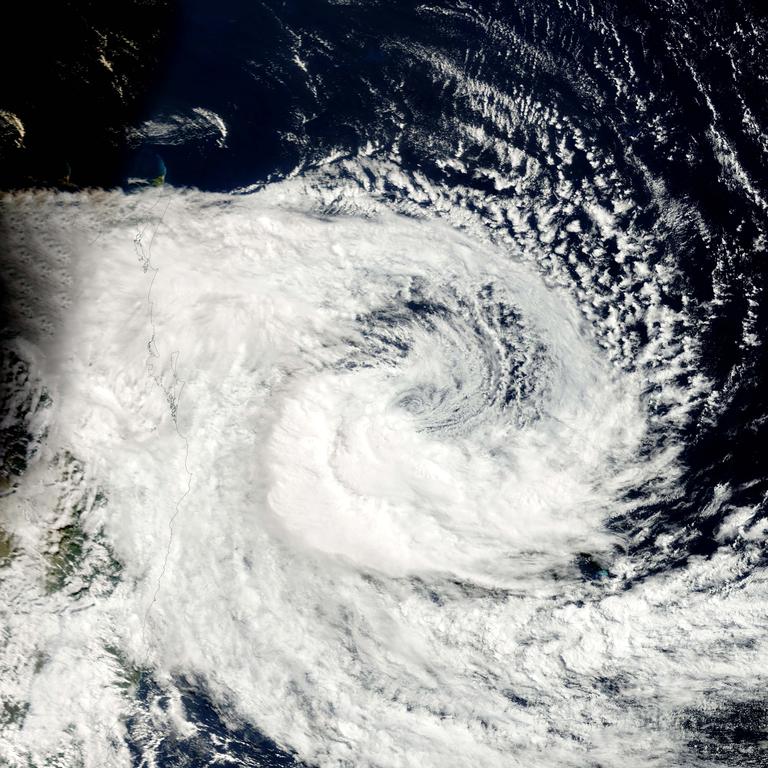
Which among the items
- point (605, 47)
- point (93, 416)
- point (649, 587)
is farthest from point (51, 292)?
point (649, 587)

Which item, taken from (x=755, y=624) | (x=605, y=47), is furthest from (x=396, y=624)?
(x=605, y=47)

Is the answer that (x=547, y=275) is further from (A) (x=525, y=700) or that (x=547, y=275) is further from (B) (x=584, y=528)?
(A) (x=525, y=700)

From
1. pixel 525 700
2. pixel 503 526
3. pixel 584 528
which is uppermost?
pixel 584 528

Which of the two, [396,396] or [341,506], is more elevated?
[396,396]

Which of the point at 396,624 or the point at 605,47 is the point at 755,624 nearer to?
the point at 396,624

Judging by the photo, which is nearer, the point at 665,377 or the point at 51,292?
the point at 51,292

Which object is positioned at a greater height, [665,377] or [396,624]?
[665,377]
